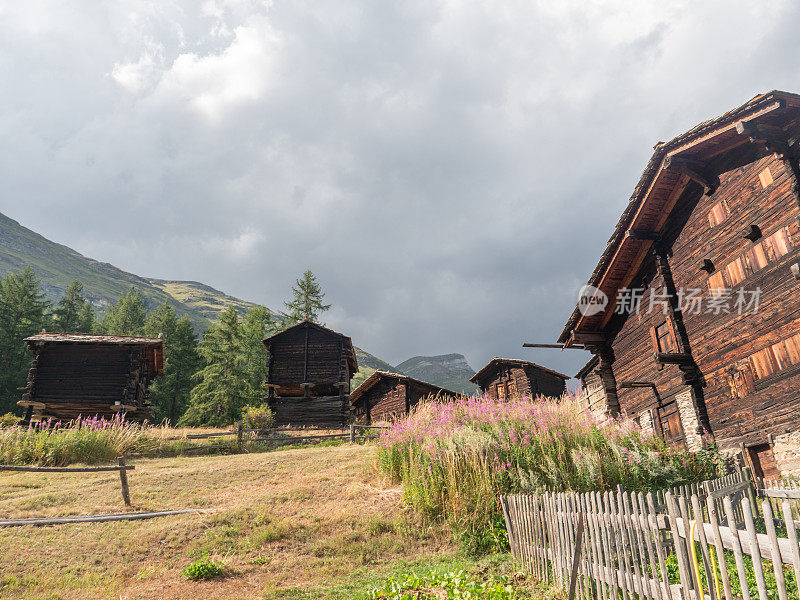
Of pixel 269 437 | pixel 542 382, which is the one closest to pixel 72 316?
pixel 269 437

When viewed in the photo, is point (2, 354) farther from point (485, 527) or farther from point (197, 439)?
point (485, 527)

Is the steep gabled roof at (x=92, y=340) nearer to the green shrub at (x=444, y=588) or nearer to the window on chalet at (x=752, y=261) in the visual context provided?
the green shrub at (x=444, y=588)

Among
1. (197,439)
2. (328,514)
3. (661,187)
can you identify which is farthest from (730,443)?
(197,439)

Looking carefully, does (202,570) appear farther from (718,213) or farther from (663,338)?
(718,213)

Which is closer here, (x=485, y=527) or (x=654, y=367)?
(x=485, y=527)

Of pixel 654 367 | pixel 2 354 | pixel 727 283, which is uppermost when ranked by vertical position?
pixel 2 354

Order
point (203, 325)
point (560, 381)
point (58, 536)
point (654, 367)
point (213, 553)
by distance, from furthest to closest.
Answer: point (203, 325) → point (560, 381) → point (654, 367) → point (58, 536) → point (213, 553)

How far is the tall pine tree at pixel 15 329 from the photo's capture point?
1533 inches

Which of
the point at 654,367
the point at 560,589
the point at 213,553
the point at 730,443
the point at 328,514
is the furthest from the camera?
the point at 654,367

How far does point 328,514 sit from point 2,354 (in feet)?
151

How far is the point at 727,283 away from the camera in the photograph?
1123cm

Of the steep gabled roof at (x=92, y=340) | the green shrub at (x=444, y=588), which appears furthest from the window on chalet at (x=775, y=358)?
the steep gabled roof at (x=92, y=340)

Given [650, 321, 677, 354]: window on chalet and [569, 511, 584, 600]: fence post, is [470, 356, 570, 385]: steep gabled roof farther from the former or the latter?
[569, 511, 584, 600]: fence post
